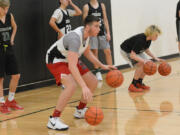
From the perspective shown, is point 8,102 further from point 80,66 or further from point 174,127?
point 174,127

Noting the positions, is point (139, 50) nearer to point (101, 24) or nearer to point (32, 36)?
point (101, 24)

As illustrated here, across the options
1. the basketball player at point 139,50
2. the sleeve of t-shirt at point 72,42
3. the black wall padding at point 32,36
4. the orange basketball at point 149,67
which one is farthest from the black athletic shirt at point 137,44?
the sleeve of t-shirt at point 72,42

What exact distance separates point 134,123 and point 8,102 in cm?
194

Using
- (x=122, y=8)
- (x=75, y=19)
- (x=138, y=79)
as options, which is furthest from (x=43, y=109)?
(x=122, y=8)

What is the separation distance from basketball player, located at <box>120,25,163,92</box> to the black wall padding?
1606 millimetres

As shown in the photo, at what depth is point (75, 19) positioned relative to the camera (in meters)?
7.74

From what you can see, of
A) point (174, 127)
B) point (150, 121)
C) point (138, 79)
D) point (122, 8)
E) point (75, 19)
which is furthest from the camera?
point (122, 8)

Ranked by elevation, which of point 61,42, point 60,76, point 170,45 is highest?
point 61,42

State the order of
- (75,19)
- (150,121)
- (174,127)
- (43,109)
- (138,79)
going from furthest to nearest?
(75,19) → (138,79) → (43,109) → (150,121) → (174,127)

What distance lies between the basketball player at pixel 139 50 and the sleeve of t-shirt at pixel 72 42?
2065 millimetres

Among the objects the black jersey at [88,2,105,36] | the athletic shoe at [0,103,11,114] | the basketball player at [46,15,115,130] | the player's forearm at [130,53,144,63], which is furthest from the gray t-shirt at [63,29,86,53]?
the black jersey at [88,2,105,36]

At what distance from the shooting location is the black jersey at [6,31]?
16.7 ft

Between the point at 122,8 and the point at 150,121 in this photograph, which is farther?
the point at 122,8

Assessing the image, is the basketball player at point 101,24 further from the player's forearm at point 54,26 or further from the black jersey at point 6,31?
the black jersey at point 6,31
